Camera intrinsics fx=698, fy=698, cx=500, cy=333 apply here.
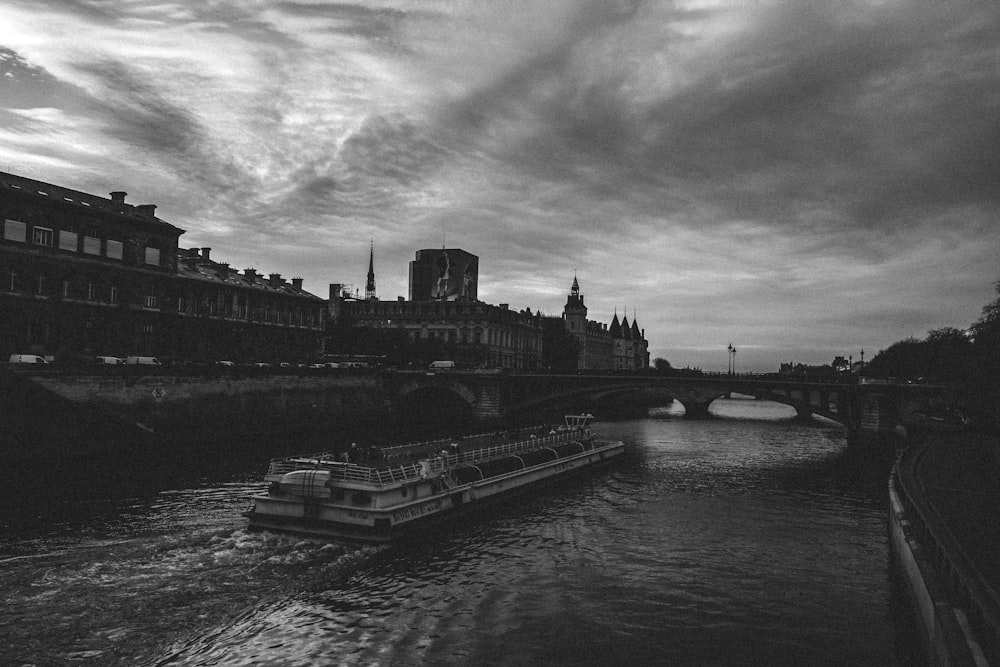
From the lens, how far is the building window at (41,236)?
64.5 metres

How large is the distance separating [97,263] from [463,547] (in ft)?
187

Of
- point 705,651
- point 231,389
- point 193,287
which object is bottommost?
point 705,651

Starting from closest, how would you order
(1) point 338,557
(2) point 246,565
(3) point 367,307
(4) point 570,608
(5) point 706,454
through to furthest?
1. (4) point 570,608
2. (2) point 246,565
3. (1) point 338,557
4. (5) point 706,454
5. (3) point 367,307

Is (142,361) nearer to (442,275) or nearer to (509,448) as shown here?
(509,448)

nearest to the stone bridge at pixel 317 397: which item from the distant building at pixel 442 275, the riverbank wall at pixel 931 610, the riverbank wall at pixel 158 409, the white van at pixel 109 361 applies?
the riverbank wall at pixel 158 409

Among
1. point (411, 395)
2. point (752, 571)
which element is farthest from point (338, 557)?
point (411, 395)

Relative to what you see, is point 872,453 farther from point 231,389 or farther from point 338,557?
point 231,389

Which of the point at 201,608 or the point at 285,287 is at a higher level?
the point at 285,287

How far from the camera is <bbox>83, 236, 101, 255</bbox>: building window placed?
69.0 m

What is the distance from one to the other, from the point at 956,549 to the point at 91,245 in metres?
74.5

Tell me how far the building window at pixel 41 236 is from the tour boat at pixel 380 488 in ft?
143

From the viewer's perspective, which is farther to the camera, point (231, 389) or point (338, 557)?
point (231, 389)

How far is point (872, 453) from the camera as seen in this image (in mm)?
70938

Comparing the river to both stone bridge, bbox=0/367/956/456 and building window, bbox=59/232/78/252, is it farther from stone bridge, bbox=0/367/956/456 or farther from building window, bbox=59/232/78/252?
building window, bbox=59/232/78/252
